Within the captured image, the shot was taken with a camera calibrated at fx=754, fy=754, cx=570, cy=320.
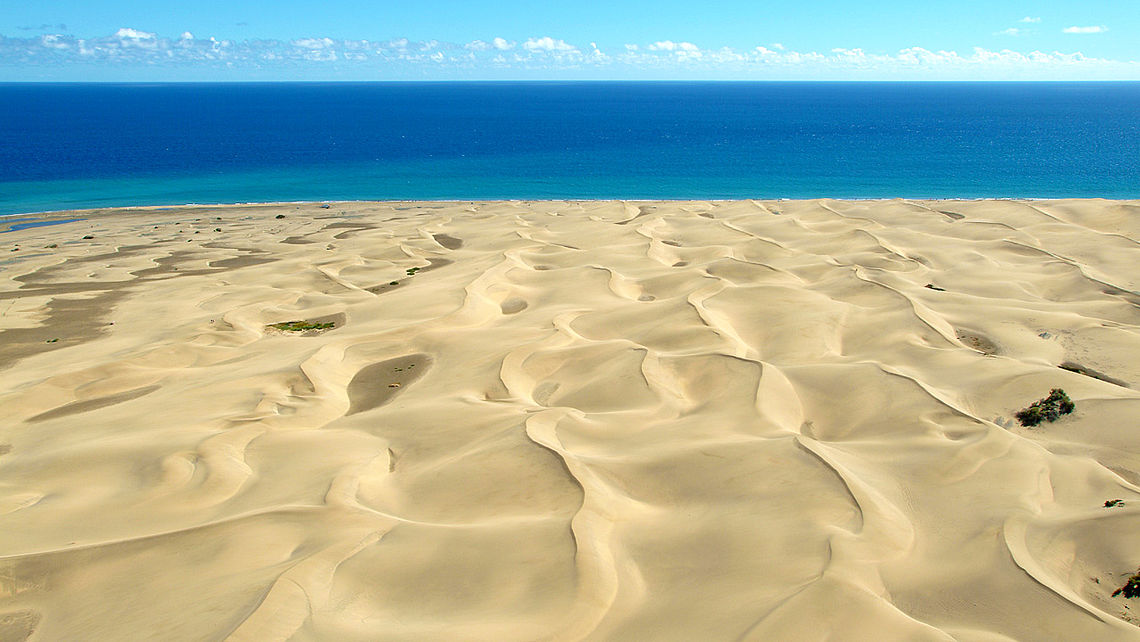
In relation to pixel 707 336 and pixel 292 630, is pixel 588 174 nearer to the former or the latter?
pixel 707 336

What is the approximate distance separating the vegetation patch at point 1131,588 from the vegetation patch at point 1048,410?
4.90m

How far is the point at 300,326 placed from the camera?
2027 cm

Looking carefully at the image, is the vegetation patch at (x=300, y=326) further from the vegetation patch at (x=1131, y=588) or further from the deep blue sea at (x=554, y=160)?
the deep blue sea at (x=554, y=160)

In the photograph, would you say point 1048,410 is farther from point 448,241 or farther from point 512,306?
point 448,241

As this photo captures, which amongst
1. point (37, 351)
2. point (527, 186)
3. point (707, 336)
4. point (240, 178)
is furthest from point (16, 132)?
point (707, 336)

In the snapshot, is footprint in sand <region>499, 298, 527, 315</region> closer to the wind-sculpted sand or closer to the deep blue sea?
the wind-sculpted sand

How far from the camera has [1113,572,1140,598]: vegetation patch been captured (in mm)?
6652

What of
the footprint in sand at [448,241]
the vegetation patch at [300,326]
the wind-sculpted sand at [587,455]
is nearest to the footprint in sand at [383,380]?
the wind-sculpted sand at [587,455]

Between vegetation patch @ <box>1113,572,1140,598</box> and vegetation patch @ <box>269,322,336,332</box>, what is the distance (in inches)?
693

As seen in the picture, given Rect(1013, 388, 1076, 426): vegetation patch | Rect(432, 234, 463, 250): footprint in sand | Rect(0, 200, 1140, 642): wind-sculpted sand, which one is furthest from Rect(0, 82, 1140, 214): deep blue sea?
Rect(1013, 388, 1076, 426): vegetation patch

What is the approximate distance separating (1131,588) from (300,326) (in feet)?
60.4

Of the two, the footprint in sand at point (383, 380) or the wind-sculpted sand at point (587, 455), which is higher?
the wind-sculpted sand at point (587, 455)

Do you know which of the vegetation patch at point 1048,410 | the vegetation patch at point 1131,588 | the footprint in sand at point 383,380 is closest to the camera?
the vegetation patch at point 1131,588

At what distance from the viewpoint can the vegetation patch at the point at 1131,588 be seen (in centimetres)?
665
